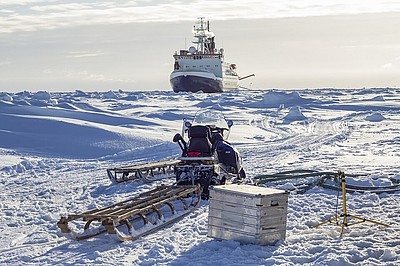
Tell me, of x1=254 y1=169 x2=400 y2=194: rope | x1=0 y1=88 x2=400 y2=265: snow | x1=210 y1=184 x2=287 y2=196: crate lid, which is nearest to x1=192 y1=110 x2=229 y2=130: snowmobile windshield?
x1=254 y1=169 x2=400 y2=194: rope

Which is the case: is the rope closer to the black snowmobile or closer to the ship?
the black snowmobile

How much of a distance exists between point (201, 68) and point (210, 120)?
44502 mm

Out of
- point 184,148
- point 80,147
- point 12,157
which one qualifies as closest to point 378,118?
point 80,147

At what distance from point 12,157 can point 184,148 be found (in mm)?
6304

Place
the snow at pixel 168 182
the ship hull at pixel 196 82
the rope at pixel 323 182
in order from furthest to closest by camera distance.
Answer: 1. the ship hull at pixel 196 82
2. the rope at pixel 323 182
3. the snow at pixel 168 182

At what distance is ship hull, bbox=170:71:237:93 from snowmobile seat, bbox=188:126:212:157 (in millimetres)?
43206

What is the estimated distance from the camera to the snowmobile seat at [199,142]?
9.38 metres

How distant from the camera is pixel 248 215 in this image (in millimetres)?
6238

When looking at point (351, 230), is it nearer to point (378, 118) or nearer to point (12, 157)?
point (12, 157)

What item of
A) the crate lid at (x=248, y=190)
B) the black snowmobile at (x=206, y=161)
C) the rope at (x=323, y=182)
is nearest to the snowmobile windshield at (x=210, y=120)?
the black snowmobile at (x=206, y=161)

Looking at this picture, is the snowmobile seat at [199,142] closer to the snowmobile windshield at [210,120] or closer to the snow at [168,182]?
the snowmobile windshield at [210,120]

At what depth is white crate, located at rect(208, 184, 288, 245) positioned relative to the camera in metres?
6.20

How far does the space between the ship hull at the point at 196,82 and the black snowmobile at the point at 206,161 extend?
42706mm

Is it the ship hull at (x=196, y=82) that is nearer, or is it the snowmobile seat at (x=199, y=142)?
the snowmobile seat at (x=199, y=142)
